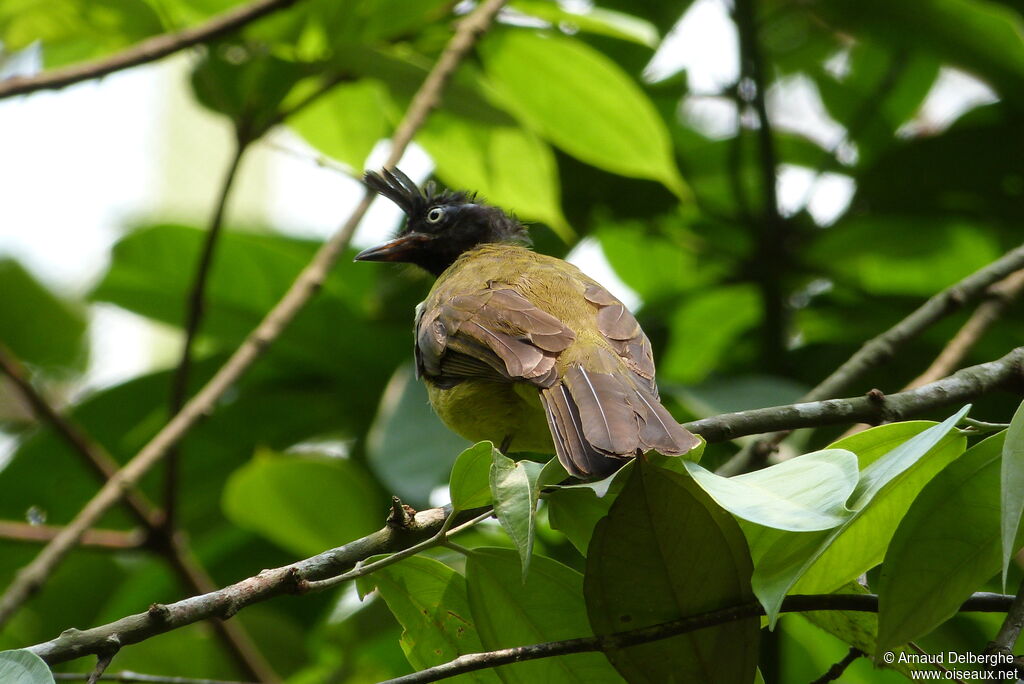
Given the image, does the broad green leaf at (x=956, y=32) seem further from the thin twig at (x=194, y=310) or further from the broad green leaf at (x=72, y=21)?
the broad green leaf at (x=72, y=21)

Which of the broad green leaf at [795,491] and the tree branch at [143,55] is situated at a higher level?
the tree branch at [143,55]

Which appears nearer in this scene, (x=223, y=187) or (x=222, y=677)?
(x=223, y=187)

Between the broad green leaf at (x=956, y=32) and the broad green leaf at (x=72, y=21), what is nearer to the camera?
the broad green leaf at (x=72, y=21)

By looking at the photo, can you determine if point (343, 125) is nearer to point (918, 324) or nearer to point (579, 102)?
point (579, 102)

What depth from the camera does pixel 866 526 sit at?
1576 millimetres

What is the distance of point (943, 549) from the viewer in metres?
1.53

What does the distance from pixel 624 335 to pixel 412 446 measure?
76 cm

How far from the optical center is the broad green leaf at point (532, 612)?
174 cm

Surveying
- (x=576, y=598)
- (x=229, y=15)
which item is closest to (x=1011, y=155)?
(x=229, y=15)

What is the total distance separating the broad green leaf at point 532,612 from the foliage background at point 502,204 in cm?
130

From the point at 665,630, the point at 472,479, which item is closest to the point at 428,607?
the point at 472,479

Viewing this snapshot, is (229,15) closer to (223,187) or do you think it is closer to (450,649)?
(223,187)

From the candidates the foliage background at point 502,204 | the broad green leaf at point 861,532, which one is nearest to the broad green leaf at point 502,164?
the foliage background at point 502,204

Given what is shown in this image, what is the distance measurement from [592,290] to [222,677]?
1741 millimetres
